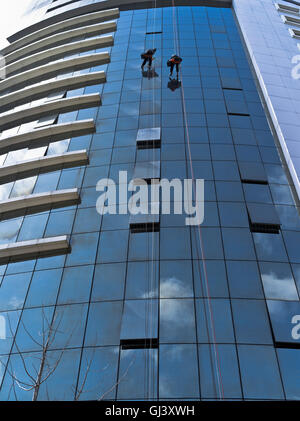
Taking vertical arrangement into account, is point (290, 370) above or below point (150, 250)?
below

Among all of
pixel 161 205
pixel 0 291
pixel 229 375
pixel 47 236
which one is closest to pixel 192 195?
pixel 161 205

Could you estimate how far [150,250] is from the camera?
1673 cm

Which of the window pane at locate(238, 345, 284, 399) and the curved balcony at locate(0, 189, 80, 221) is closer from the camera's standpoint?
the window pane at locate(238, 345, 284, 399)

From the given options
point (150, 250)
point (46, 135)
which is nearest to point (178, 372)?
point (150, 250)

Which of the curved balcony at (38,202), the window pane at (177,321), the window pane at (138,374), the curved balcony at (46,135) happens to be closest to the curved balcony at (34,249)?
the curved balcony at (38,202)

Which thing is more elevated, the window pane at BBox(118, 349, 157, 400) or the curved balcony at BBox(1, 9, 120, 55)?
the curved balcony at BBox(1, 9, 120, 55)

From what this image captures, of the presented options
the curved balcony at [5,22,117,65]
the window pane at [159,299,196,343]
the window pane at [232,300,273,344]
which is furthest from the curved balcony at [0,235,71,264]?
the curved balcony at [5,22,117,65]

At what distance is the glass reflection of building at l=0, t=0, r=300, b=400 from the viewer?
527 inches

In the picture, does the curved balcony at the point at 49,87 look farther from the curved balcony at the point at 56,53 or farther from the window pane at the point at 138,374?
the window pane at the point at 138,374

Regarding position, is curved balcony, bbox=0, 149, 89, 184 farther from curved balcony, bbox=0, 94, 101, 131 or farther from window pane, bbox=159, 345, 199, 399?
window pane, bbox=159, 345, 199, 399

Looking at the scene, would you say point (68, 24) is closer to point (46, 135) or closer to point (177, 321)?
point (46, 135)

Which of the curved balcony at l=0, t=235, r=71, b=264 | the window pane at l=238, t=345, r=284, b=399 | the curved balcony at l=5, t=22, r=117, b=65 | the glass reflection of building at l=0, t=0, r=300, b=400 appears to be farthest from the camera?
the curved balcony at l=5, t=22, r=117, b=65

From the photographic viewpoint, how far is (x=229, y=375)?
1302 cm
